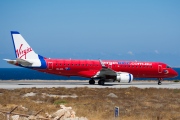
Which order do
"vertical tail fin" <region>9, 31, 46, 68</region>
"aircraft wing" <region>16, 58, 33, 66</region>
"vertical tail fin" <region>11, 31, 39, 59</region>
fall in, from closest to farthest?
"aircraft wing" <region>16, 58, 33, 66</region>, "vertical tail fin" <region>9, 31, 46, 68</region>, "vertical tail fin" <region>11, 31, 39, 59</region>

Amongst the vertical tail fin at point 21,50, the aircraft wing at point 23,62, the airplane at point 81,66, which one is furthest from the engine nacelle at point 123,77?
the aircraft wing at point 23,62

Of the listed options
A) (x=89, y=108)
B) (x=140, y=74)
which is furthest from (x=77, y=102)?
(x=140, y=74)

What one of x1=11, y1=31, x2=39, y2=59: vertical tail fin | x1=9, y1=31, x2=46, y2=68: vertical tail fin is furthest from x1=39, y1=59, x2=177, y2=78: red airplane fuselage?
x1=11, y1=31, x2=39, y2=59: vertical tail fin

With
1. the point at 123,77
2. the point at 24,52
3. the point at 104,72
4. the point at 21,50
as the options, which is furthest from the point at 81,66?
the point at 21,50

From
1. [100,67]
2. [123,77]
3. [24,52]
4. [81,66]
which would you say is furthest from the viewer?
[100,67]

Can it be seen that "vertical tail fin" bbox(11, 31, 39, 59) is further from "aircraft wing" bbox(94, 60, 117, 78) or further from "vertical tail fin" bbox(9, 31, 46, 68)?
"aircraft wing" bbox(94, 60, 117, 78)

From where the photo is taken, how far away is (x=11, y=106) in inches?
869

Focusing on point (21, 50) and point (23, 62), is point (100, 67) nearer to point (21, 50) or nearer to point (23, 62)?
point (23, 62)

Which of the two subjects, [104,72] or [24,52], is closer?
[24,52]

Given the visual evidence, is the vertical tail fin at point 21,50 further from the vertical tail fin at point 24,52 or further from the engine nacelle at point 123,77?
the engine nacelle at point 123,77

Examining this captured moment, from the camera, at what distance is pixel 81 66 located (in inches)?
1783

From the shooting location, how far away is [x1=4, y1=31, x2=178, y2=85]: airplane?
142ft

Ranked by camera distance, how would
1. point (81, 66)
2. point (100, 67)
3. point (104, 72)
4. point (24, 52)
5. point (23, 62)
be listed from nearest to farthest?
1. point (23, 62)
2. point (24, 52)
3. point (104, 72)
4. point (81, 66)
5. point (100, 67)

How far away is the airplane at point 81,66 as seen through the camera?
142 feet
